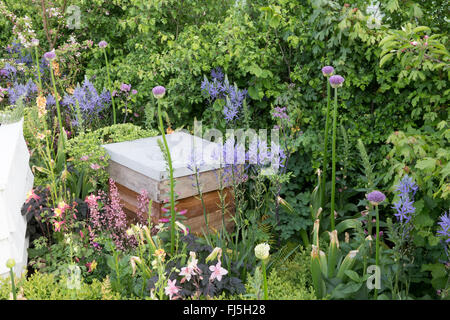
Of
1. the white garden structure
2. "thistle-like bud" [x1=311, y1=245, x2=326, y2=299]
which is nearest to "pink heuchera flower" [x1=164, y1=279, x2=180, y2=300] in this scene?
"thistle-like bud" [x1=311, y1=245, x2=326, y2=299]

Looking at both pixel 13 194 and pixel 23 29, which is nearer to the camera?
pixel 13 194

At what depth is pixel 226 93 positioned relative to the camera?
3.70m

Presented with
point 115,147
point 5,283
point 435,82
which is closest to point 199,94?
point 115,147

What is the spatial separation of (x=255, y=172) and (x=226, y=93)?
939 millimetres

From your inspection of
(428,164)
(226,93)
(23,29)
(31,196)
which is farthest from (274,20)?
(23,29)

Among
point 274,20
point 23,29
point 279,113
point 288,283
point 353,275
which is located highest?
point 274,20

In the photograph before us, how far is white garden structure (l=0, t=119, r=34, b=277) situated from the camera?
2361mm

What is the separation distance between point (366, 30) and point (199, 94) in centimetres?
154

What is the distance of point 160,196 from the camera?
2756 mm

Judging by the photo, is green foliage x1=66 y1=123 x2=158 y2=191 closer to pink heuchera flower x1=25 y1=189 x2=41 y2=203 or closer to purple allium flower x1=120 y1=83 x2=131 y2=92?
pink heuchera flower x1=25 y1=189 x2=41 y2=203

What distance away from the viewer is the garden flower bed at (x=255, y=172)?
2199mm

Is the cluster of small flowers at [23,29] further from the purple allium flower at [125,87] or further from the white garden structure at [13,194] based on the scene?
the white garden structure at [13,194]

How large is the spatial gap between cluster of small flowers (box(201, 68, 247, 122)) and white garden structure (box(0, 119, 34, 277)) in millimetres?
1402

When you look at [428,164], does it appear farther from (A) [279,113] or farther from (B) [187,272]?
(A) [279,113]
